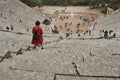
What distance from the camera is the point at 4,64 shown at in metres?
7.89

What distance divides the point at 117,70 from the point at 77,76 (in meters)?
1.04

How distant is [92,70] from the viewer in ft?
22.9

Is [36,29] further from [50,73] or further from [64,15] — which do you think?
[64,15]

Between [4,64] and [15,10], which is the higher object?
[15,10]

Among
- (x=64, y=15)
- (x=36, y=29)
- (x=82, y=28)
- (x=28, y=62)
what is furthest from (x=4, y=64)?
(x=64, y=15)

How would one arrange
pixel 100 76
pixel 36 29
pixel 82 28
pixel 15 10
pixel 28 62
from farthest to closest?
pixel 82 28, pixel 15 10, pixel 36 29, pixel 28 62, pixel 100 76

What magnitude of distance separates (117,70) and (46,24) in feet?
170

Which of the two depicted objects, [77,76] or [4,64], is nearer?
[77,76]

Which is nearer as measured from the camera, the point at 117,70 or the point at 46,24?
the point at 117,70

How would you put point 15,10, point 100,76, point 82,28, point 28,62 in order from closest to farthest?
point 100,76 → point 28,62 → point 15,10 → point 82,28

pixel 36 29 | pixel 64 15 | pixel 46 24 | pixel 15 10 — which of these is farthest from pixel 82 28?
pixel 36 29

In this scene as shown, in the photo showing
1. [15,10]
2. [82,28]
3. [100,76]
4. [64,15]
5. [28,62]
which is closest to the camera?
[100,76]

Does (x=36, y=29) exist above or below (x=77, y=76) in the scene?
above

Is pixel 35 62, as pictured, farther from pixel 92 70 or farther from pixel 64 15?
pixel 64 15
